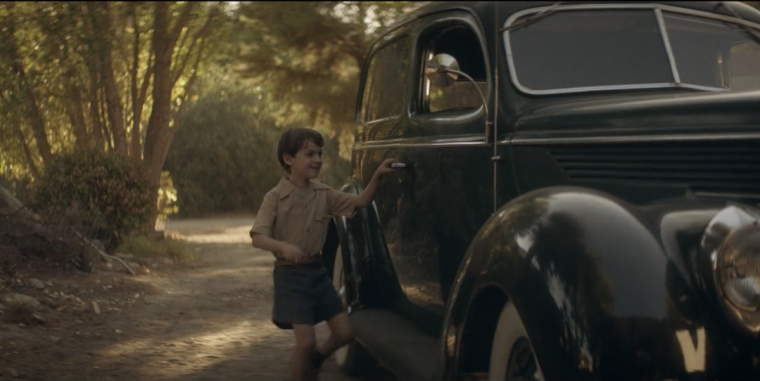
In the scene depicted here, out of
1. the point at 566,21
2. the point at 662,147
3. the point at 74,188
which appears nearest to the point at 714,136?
the point at 662,147

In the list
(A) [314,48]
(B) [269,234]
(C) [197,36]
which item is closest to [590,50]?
(B) [269,234]

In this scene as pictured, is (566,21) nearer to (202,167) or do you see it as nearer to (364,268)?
(364,268)

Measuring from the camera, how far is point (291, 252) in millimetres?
4285

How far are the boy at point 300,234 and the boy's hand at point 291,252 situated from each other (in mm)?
203

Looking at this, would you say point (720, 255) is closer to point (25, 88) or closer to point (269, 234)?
point (269, 234)

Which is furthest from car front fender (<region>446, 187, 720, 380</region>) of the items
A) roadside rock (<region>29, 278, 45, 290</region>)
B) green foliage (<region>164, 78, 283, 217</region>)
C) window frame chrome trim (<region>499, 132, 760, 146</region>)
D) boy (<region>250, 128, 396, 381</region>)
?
green foliage (<region>164, 78, 283, 217</region>)

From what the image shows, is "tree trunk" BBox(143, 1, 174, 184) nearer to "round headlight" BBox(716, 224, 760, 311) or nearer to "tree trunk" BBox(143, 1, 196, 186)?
"tree trunk" BBox(143, 1, 196, 186)

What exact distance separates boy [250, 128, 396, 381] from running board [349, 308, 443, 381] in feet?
0.79

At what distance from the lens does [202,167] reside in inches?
1062

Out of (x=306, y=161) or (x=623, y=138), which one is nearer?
(x=623, y=138)

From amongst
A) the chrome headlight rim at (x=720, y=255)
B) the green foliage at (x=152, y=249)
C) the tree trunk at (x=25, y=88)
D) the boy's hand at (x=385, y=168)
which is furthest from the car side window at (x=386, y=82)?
the green foliage at (x=152, y=249)

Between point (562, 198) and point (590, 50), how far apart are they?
134 centimetres

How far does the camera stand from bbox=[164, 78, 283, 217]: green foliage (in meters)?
26.9

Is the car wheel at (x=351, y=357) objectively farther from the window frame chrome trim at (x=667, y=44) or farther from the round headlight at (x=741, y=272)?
the round headlight at (x=741, y=272)
